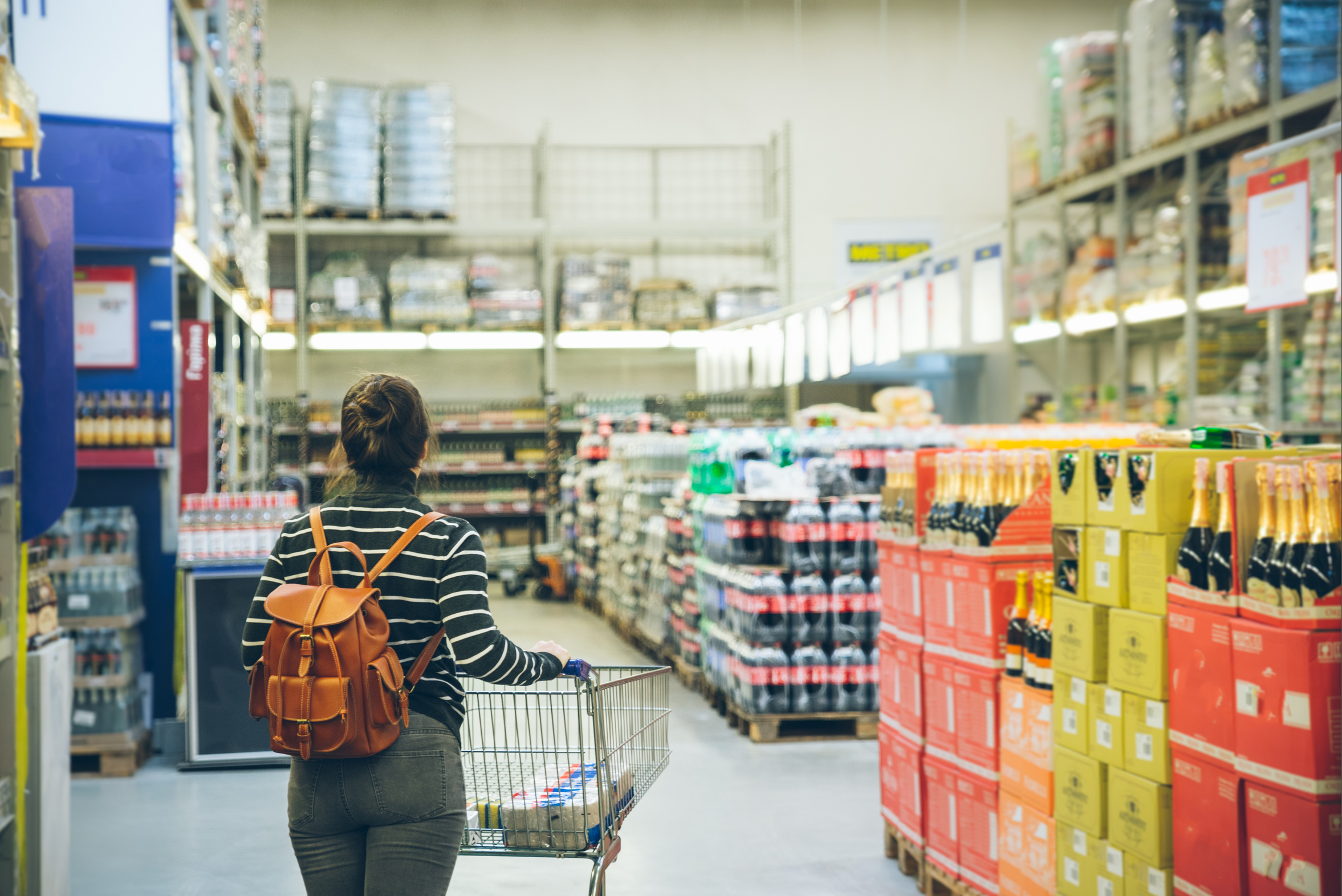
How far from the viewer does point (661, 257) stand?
14695mm

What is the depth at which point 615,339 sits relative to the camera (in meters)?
13.9

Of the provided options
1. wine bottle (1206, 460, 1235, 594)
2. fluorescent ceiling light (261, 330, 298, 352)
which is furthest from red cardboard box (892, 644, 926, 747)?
fluorescent ceiling light (261, 330, 298, 352)

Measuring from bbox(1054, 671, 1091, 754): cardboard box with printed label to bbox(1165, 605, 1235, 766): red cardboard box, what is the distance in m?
0.33

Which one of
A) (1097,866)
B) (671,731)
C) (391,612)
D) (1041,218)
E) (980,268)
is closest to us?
(391,612)

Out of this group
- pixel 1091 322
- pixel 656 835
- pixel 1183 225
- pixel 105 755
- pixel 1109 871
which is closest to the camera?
pixel 1109 871

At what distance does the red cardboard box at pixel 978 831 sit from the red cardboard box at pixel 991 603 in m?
0.38

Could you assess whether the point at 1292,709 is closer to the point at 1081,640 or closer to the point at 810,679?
the point at 1081,640

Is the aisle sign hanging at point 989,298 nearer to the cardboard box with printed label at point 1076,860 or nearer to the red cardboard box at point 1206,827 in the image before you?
the cardboard box with printed label at point 1076,860

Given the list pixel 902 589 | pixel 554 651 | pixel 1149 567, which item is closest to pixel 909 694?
pixel 902 589

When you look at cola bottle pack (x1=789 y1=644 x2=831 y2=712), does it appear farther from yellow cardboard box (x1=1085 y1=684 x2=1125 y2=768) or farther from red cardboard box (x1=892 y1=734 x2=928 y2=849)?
yellow cardboard box (x1=1085 y1=684 x2=1125 y2=768)

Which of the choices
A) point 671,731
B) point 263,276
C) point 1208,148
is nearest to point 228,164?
point 263,276

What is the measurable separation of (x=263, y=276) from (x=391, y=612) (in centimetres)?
893

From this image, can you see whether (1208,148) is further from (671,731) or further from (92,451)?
(92,451)

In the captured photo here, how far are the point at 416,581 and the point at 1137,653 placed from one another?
1.73 m
